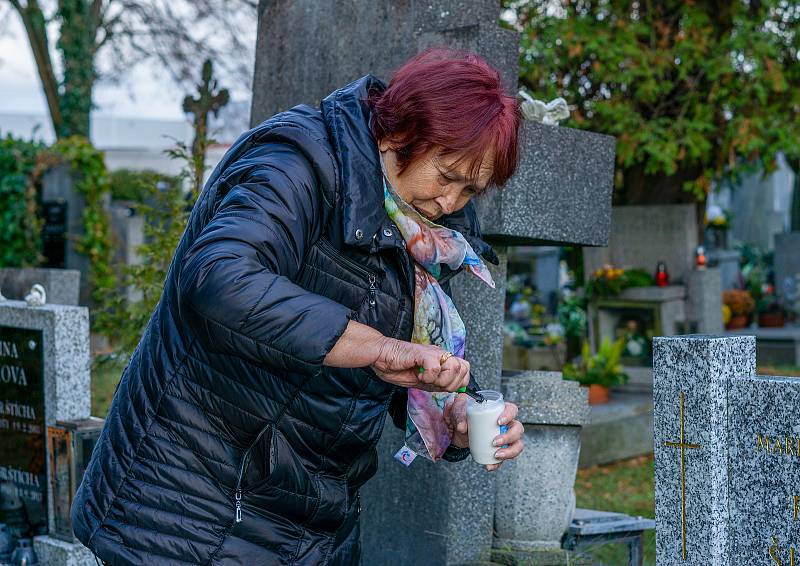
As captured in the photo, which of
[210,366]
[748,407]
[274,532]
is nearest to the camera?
[210,366]

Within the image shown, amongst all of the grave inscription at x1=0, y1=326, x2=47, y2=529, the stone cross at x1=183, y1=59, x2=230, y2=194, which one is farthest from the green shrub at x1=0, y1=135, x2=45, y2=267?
the grave inscription at x1=0, y1=326, x2=47, y2=529

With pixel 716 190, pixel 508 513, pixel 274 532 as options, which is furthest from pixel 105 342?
pixel 274 532

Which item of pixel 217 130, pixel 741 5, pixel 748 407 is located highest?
pixel 741 5

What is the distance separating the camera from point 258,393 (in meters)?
2.02

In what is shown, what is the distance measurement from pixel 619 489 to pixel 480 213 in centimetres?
378

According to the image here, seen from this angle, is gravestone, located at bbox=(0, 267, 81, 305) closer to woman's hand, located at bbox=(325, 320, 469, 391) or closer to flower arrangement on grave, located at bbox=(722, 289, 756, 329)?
woman's hand, located at bbox=(325, 320, 469, 391)

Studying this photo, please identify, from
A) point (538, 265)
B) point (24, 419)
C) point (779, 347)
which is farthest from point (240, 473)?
point (538, 265)

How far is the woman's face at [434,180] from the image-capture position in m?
2.12

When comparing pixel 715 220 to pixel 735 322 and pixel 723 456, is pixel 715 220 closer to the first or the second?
pixel 735 322

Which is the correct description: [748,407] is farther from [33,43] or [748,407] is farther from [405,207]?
[33,43]

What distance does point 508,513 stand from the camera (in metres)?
→ 3.72

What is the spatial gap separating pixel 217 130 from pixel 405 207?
3.50 meters

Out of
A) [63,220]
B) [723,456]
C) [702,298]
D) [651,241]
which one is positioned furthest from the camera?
[63,220]

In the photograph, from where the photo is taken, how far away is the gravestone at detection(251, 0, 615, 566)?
11.6ft
